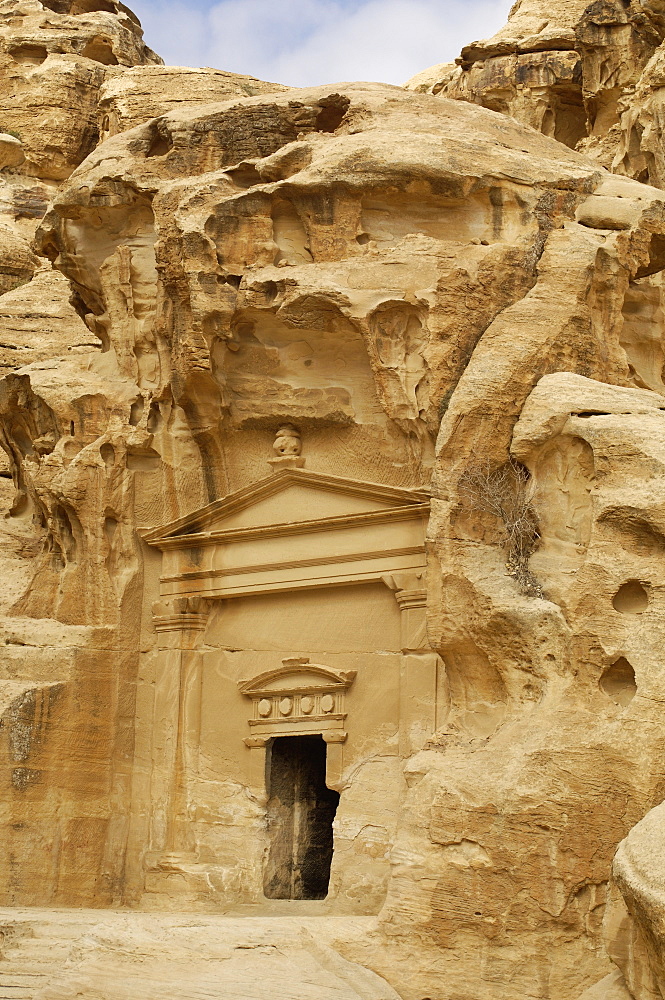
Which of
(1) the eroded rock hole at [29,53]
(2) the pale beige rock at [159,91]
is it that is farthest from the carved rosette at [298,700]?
(1) the eroded rock hole at [29,53]

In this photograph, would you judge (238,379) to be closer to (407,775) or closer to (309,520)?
(309,520)

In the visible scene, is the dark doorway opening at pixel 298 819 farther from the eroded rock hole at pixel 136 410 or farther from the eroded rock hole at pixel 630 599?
the eroded rock hole at pixel 630 599

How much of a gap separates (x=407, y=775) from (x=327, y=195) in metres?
5.74

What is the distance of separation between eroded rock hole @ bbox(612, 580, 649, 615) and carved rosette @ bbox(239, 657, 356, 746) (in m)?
3.52

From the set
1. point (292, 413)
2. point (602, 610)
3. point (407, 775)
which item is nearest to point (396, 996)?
point (407, 775)

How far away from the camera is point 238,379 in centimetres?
1420

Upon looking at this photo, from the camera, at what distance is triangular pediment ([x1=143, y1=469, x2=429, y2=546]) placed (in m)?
13.2

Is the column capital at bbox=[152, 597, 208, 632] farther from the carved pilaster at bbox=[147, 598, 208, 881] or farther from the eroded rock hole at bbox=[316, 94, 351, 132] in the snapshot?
the eroded rock hole at bbox=[316, 94, 351, 132]

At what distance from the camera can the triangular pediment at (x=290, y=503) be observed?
519 inches

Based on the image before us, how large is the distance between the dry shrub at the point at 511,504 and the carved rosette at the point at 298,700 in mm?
2483

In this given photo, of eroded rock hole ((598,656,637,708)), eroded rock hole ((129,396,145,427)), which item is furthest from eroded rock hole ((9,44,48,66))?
eroded rock hole ((598,656,637,708))

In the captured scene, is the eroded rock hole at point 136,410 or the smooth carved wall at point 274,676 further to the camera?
the eroded rock hole at point 136,410

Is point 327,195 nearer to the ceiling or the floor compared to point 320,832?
nearer to the ceiling

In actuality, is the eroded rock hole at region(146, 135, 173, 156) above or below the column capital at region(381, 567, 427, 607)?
above
